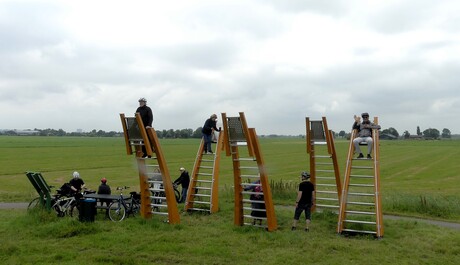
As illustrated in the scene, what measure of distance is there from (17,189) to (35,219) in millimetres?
14822

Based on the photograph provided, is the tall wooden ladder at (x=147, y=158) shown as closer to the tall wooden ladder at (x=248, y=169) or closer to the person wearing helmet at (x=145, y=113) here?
the person wearing helmet at (x=145, y=113)

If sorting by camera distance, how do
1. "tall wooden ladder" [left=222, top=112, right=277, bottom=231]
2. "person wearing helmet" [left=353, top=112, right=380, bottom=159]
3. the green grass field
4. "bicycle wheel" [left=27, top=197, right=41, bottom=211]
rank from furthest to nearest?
1. "bicycle wheel" [left=27, top=197, right=41, bottom=211]
2. "person wearing helmet" [left=353, top=112, right=380, bottom=159]
3. "tall wooden ladder" [left=222, top=112, right=277, bottom=231]
4. the green grass field

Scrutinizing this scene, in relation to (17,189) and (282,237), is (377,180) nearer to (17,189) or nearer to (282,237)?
(282,237)

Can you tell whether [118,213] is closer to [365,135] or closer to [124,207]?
[124,207]

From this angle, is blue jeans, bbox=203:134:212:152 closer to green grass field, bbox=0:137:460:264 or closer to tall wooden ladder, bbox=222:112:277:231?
green grass field, bbox=0:137:460:264

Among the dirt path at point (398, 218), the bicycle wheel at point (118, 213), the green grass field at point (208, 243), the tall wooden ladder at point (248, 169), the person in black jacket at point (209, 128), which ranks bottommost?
the dirt path at point (398, 218)

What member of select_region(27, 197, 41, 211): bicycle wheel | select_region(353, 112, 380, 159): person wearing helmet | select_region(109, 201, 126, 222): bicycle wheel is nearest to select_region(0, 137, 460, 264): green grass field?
select_region(109, 201, 126, 222): bicycle wheel

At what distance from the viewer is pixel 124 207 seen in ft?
45.4

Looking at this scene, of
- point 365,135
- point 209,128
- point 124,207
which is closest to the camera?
point 365,135

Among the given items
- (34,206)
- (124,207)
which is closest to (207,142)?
(124,207)

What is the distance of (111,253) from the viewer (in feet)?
31.7

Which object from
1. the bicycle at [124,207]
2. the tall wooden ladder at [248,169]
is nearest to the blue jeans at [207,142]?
the tall wooden ladder at [248,169]

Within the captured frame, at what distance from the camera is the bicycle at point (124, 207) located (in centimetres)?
1372

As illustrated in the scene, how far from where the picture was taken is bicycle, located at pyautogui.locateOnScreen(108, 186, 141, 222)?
1372 cm
